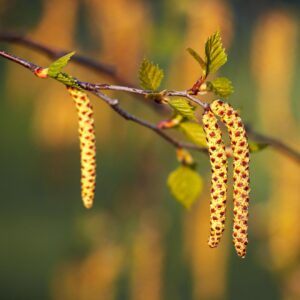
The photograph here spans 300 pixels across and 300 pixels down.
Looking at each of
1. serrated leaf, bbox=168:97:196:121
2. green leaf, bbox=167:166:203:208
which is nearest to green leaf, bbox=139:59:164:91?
serrated leaf, bbox=168:97:196:121

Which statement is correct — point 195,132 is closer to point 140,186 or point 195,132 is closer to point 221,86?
point 221,86

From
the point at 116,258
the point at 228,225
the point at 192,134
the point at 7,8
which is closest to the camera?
the point at 192,134

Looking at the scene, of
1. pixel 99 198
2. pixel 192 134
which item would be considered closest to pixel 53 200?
pixel 99 198

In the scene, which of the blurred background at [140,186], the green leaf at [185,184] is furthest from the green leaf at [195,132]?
the blurred background at [140,186]

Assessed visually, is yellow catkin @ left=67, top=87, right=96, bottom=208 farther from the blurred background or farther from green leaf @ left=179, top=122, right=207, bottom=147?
the blurred background

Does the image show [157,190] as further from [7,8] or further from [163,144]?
[7,8]

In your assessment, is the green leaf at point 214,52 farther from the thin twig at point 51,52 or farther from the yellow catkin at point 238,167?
the thin twig at point 51,52
